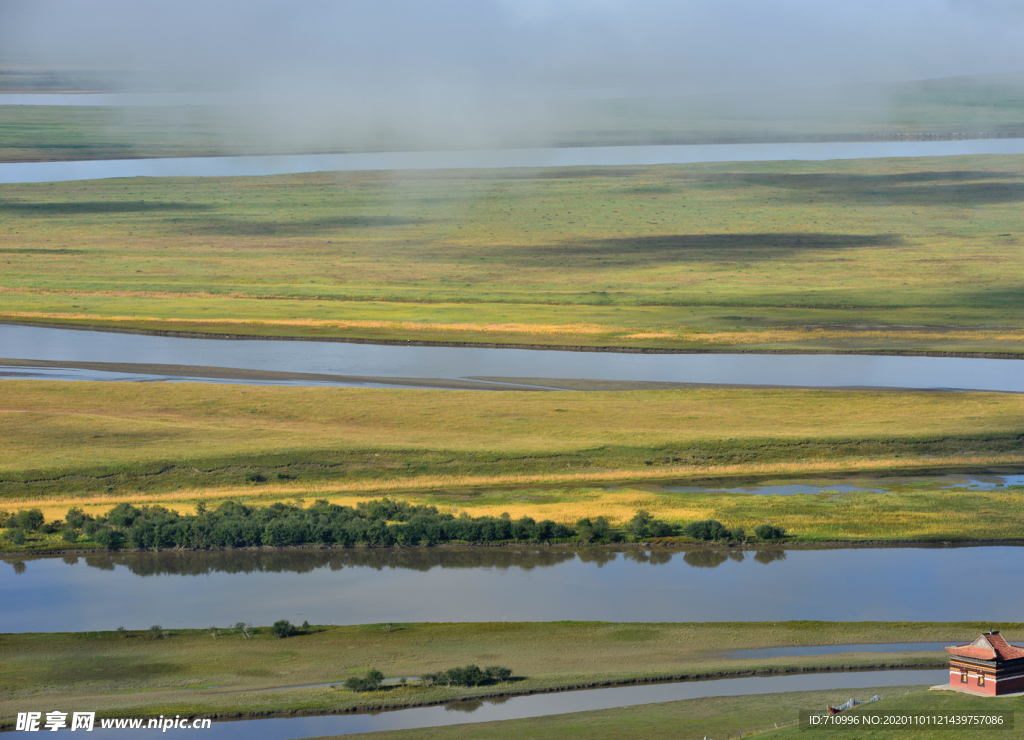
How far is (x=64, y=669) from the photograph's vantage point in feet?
95.8

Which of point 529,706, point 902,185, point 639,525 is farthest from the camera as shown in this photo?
point 902,185

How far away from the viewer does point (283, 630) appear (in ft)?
103

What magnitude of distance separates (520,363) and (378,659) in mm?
39614

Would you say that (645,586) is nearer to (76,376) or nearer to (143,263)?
(76,376)

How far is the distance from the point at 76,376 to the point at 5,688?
38.9 m

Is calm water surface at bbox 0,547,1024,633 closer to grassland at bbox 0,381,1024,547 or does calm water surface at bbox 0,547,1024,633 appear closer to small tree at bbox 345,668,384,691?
grassland at bbox 0,381,1024,547

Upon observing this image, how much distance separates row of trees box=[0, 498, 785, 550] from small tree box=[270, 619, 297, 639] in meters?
7.91

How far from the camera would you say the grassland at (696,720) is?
77.4 ft

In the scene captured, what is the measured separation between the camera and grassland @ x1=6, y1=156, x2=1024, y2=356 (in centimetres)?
7894

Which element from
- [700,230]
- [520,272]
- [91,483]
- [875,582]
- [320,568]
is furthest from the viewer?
[700,230]

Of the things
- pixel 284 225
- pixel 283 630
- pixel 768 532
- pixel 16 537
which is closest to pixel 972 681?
pixel 768 532

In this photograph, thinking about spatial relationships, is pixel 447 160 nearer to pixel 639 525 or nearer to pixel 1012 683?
pixel 639 525

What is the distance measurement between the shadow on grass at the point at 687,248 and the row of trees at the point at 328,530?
220ft

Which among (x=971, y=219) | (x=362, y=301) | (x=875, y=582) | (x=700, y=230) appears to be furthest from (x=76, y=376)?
(x=971, y=219)
